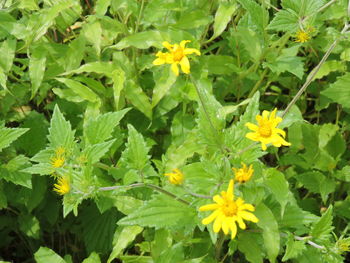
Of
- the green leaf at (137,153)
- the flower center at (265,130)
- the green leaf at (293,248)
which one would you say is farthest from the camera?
the green leaf at (137,153)

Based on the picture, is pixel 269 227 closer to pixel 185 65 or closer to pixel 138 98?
pixel 185 65

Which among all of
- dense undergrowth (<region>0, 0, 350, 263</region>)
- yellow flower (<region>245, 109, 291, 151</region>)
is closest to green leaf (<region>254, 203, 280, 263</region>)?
dense undergrowth (<region>0, 0, 350, 263</region>)

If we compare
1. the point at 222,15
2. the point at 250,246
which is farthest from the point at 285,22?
the point at 250,246

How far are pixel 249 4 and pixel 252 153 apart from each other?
1.97 ft

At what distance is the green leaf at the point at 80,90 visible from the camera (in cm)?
164

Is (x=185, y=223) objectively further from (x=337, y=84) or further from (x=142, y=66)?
(x=337, y=84)

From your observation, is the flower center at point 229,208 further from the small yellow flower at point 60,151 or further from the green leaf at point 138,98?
the green leaf at point 138,98

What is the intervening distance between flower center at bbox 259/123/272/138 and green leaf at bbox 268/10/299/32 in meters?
0.41

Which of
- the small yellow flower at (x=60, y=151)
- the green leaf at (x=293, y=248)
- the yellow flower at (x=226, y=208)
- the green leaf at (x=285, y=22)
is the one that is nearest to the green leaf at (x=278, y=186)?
the green leaf at (x=293, y=248)

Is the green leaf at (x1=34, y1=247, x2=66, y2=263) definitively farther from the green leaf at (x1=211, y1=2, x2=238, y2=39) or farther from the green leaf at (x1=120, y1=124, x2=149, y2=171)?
the green leaf at (x1=211, y1=2, x2=238, y2=39)

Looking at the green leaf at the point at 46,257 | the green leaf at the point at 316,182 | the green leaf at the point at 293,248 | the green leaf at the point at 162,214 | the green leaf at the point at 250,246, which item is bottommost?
the green leaf at the point at 46,257

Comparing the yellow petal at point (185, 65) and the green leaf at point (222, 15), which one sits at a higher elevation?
the yellow petal at point (185, 65)

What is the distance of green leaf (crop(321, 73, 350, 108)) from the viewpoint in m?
1.71

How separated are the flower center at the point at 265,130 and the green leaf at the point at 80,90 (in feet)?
2.39
